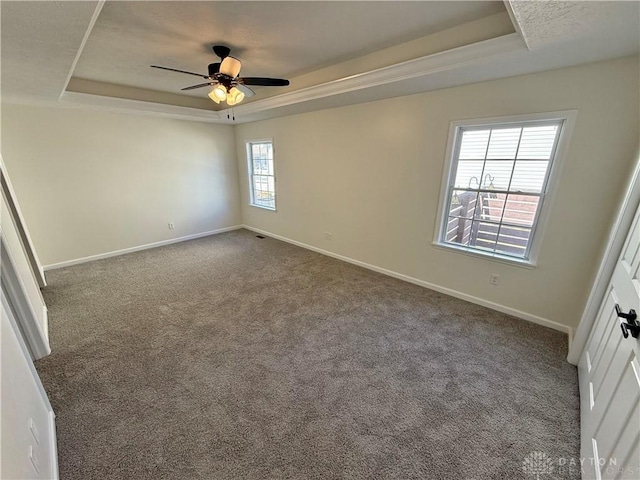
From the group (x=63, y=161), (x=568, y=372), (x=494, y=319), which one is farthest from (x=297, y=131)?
(x=568, y=372)

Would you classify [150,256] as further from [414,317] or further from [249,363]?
[414,317]

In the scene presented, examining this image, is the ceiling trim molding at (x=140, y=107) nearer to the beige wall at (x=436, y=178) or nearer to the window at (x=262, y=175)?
the window at (x=262, y=175)

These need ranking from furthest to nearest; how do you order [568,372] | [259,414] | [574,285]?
[574,285], [568,372], [259,414]

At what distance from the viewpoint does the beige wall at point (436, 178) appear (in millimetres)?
2041

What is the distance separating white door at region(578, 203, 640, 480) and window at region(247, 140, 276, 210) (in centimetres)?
453

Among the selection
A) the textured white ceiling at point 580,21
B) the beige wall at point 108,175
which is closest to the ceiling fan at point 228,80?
the textured white ceiling at point 580,21

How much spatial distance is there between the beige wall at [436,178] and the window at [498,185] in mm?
117

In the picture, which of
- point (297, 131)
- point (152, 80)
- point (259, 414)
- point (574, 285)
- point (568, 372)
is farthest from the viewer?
point (297, 131)

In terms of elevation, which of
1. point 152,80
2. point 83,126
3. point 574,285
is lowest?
point 574,285

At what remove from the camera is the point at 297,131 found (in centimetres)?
427

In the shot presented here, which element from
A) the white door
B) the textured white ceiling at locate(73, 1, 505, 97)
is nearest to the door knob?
the white door

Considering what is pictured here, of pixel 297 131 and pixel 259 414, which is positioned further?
pixel 297 131

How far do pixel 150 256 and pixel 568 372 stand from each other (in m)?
5.30

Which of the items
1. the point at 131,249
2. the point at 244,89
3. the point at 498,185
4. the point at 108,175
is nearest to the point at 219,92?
the point at 244,89
